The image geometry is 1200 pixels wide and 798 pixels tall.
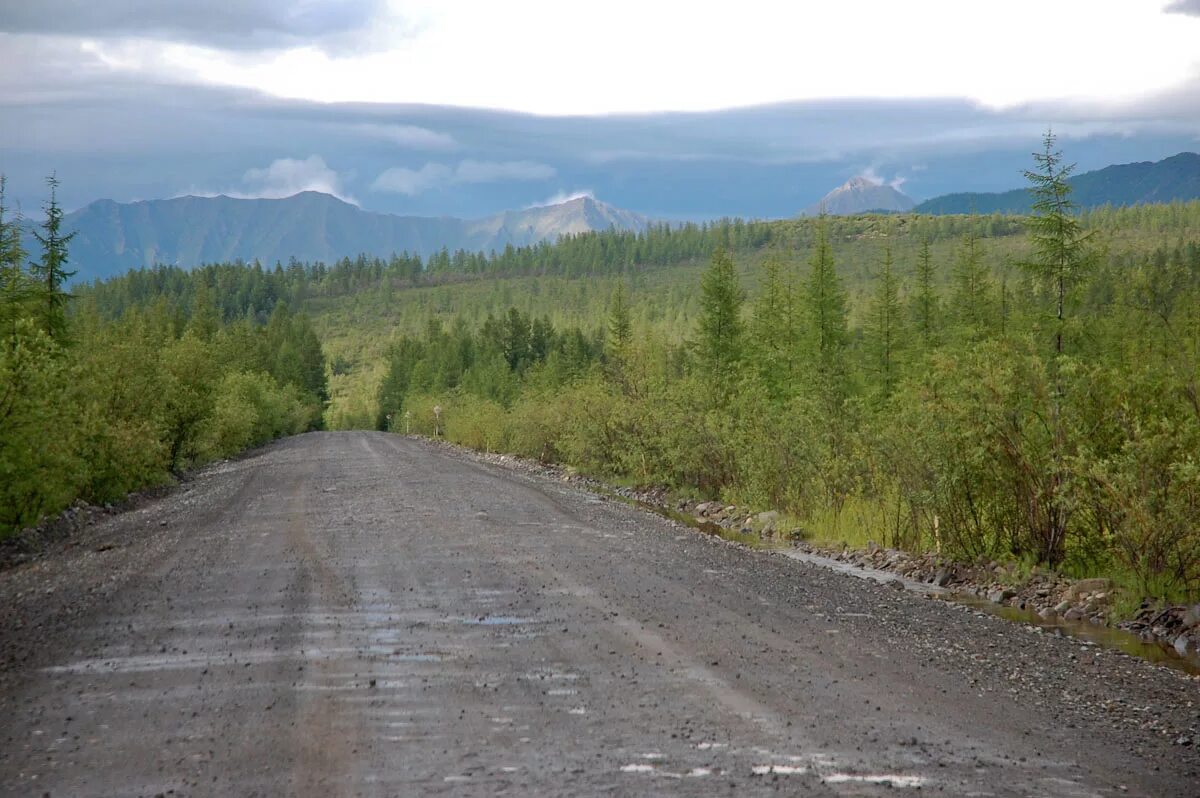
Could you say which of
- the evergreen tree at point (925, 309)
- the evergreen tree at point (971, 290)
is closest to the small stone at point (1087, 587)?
the evergreen tree at point (925, 309)

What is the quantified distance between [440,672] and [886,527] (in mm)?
13992

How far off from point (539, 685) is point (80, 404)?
23740 millimetres

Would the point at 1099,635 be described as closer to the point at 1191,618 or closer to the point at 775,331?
the point at 1191,618

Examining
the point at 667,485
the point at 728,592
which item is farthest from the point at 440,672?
the point at 667,485

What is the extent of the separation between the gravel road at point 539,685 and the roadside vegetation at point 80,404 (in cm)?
451

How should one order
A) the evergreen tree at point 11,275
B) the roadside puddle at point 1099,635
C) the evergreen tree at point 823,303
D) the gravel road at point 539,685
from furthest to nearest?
the evergreen tree at point 823,303
the evergreen tree at point 11,275
the roadside puddle at point 1099,635
the gravel road at point 539,685

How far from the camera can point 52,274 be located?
39219 millimetres

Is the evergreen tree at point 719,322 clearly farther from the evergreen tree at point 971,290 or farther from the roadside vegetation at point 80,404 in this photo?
the roadside vegetation at point 80,404

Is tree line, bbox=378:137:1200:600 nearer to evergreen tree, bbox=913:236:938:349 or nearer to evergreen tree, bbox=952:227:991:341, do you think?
evergreen tree, bbox=913:236:938:349

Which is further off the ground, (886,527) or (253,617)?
(253,617)

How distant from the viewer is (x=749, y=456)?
88.6ft

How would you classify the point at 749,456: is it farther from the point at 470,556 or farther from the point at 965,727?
the point at 965,727

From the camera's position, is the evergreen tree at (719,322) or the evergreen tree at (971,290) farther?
the evergreen tree at (971,290)

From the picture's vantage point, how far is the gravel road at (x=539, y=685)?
6344 mm
